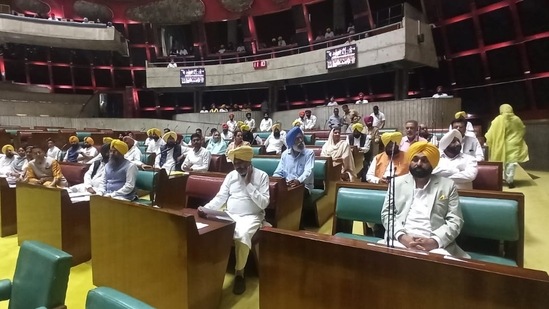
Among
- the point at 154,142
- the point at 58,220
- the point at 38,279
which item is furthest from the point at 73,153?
the point at 38,279

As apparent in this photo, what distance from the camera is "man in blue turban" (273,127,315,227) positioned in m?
3.62

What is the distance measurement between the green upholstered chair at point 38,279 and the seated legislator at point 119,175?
201 centimetres

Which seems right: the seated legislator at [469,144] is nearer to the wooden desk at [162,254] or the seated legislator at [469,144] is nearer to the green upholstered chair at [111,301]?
the wooden desk at [162,254]

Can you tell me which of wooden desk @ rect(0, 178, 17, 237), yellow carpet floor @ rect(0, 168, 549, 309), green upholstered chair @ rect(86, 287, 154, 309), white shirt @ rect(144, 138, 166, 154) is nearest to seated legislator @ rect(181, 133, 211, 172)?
white shirt @ rect(144, 138, 166, 154)

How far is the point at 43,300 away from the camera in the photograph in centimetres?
132

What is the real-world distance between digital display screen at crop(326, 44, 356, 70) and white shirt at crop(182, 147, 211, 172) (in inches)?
271

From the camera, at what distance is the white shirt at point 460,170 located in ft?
9.16

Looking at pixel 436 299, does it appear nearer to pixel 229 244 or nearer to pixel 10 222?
pixel 229 244

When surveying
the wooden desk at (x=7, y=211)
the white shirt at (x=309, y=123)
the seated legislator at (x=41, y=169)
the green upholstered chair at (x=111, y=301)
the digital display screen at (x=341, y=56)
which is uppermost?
the digital display screen at (x=341, y=56)

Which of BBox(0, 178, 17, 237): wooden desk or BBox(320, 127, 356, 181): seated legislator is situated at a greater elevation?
BBox(320, 127, 356, 181): seated legislator

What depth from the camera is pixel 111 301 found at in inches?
39.4

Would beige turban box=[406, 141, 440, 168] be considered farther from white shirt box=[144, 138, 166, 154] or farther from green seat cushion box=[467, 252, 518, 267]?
white shirt box=[144, 138, 166, 154]

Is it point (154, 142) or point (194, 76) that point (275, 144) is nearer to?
point (154, 142)

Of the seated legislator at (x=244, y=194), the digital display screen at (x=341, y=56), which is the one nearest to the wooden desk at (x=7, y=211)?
the seated legislator at (x=244, y=194)
